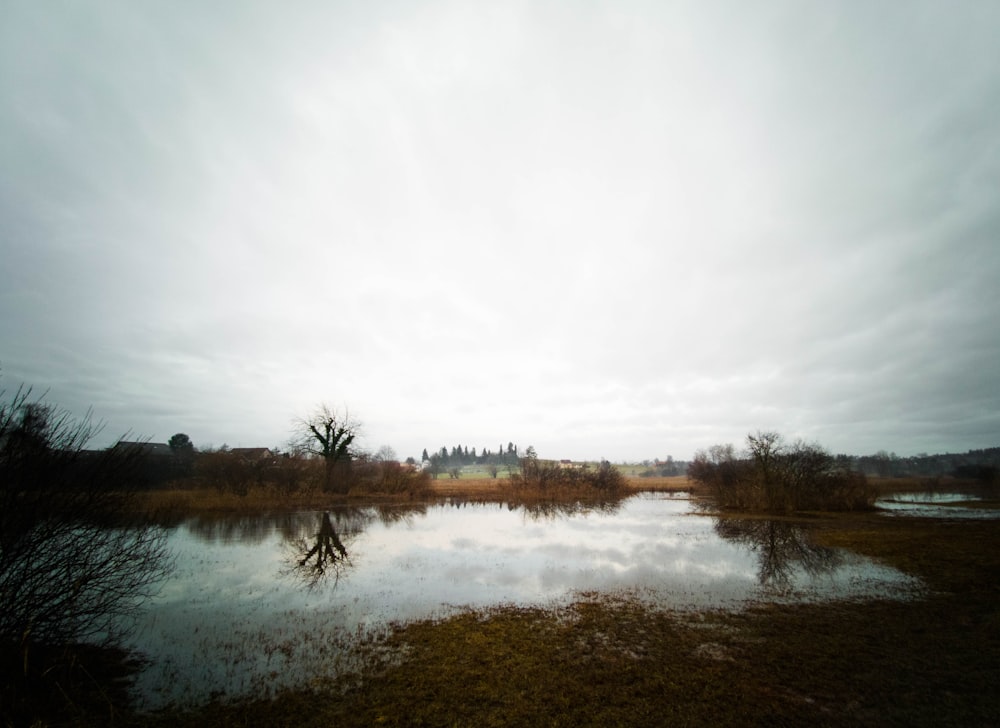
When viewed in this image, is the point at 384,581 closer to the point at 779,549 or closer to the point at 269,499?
the point at 779,549

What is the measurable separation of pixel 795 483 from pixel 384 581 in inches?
1677

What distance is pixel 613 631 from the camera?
10555 mm

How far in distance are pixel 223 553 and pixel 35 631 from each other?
1392cm

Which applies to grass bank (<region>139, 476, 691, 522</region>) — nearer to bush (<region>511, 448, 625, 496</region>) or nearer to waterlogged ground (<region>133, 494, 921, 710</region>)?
bush (<region>511, 448, 625, 496</region>)

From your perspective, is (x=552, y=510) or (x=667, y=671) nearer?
(x=667, y=671)

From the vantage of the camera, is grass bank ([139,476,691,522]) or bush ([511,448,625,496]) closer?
grass bank ([139,476,691,522])

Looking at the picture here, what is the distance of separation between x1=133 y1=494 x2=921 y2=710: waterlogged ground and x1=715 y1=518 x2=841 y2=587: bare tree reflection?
84mm

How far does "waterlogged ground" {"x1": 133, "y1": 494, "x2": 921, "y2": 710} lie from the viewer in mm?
9195

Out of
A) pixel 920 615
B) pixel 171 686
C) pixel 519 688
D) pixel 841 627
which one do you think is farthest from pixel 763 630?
pixel 171 686

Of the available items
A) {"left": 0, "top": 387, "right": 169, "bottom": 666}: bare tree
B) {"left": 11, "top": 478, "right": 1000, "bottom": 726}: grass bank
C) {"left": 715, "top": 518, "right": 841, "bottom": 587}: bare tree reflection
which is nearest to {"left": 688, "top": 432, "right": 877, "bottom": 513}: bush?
{"left": 715, "top": 518, "right": 841, "bottom": 587}: bare tree reflection

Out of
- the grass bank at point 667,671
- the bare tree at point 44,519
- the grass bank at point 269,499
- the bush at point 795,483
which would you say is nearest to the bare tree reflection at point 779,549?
the grass bank at point 667,671

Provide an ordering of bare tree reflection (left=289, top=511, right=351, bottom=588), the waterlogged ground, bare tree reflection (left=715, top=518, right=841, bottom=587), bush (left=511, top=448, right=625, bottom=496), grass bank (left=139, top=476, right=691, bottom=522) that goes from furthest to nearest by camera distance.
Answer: bush (left=511, top=448, right=625, bottom=496)
grass bank (left=139, top=476, right=691, bottom=522)
bare tree reflection (left=715, top=518, right=841, bottom=587)
bare tree reflection (left=289, top=511, right=351, bottom=588)
the waterlogged ground

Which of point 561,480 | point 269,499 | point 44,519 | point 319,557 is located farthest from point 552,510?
point 44,519

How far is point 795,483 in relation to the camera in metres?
41.5
